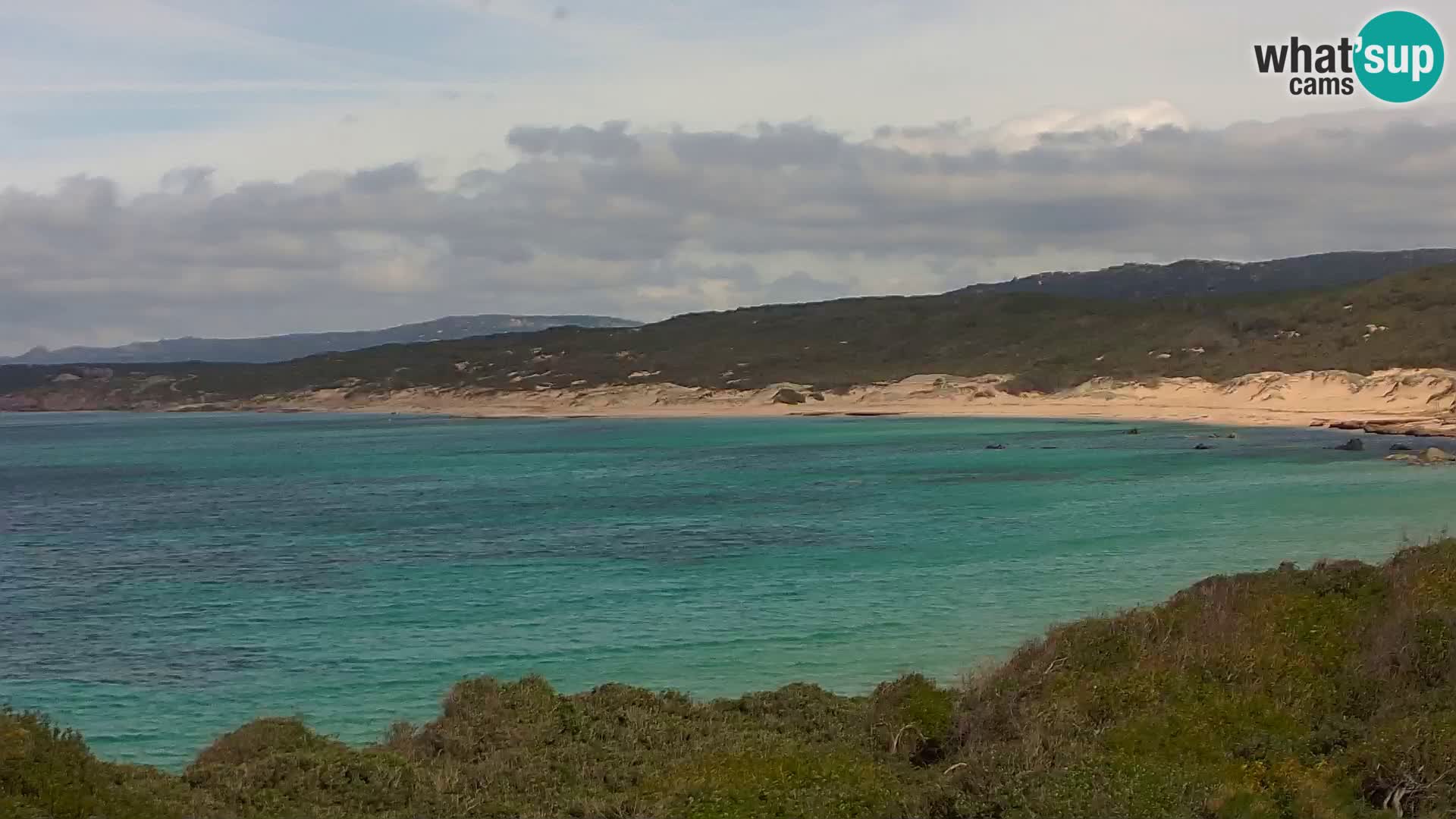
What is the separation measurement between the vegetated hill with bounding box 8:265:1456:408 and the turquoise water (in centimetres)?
3172

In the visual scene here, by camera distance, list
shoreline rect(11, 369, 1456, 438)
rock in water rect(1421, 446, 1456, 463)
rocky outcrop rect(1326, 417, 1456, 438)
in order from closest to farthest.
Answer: rock in water rect(1421, 446, 1456, 463), rocky outcrop rect(1326, 417, 1456, 438), shoreline rect(11, 369, 1456, 438)

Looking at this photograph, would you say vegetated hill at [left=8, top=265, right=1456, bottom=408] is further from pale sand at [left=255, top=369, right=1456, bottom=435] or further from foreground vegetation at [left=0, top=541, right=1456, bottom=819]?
foreground vegetation at [left=0, top=541, right=1456, bottom=819]

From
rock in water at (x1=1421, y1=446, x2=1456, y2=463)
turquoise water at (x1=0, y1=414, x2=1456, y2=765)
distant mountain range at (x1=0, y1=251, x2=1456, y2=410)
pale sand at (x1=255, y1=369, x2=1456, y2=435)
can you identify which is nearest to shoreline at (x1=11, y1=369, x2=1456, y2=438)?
pale sand at (x1=255, y1=369, x2=1456, y2=435)

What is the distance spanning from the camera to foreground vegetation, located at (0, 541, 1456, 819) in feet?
31.9

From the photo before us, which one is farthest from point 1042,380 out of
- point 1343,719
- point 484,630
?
point 1343,719

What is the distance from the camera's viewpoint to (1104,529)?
128 feet

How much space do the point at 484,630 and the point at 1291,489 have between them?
113 ft

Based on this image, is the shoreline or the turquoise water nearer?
the turquoise water

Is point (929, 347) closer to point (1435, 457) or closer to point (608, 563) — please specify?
point (1435, 457)

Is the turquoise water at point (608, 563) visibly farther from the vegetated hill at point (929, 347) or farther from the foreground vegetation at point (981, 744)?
the vegetated hill at point (929, 347)

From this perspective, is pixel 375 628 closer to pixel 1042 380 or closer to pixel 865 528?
pixel 865 528

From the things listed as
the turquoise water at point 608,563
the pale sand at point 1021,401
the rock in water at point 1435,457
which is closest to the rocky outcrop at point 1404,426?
the pale sand at point 1021,401

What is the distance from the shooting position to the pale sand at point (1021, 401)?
282 ft

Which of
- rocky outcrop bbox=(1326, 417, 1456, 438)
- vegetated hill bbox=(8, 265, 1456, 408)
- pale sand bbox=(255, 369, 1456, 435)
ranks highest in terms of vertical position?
vegetated hill bbox=(8, 265, 1456, 408)
